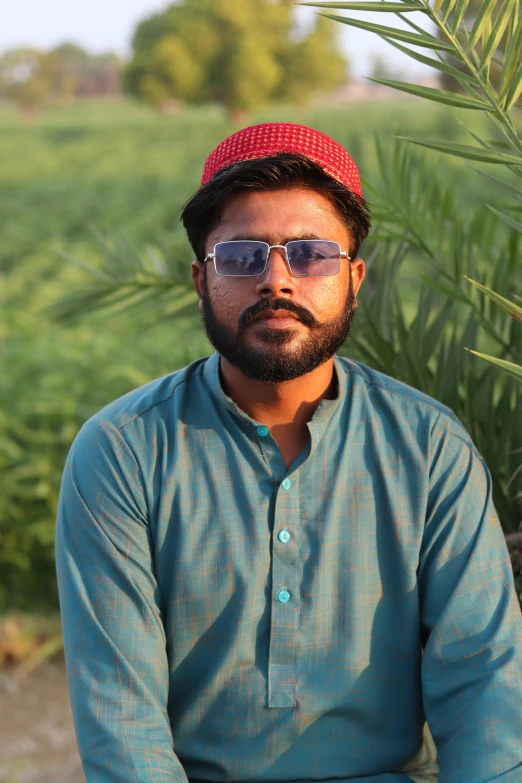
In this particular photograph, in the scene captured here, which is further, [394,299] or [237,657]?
[394,299]

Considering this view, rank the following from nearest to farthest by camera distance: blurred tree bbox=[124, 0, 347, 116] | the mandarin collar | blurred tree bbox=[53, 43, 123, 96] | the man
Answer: the man < the mandarin collar < blurred tree bbox=[124, 0, 347, 116] < blurred tree bbox=[53, 43, 123, 96]

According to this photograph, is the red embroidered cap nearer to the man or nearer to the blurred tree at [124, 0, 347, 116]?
the man

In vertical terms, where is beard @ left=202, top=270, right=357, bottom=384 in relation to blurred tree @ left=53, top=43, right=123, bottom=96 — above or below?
above

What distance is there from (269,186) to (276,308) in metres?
0.20

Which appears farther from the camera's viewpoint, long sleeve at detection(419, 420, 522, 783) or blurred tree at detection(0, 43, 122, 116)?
blurred tree at detection(0, 43, 122, 116)

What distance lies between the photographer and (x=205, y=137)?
2891 cm

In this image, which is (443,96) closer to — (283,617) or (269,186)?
(269,186)

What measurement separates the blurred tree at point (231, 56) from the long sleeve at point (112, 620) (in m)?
33.4

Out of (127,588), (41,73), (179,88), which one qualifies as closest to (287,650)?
→ (127,588)

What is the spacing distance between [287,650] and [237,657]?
0.08m

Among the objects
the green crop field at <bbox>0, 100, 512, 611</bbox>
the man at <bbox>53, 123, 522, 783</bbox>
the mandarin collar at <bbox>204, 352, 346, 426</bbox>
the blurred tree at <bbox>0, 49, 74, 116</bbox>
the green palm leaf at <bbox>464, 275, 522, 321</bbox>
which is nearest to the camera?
the green palm leaf at <bbox>464, 275, 522, 321</bbox>

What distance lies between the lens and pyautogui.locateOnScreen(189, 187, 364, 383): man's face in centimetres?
165

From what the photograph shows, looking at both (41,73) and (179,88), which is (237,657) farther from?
(41,73)

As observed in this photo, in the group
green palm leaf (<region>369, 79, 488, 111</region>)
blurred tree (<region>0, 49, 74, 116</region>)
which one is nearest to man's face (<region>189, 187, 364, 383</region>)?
green palm leaf (<region>369, 79, 488, 111</region>)
